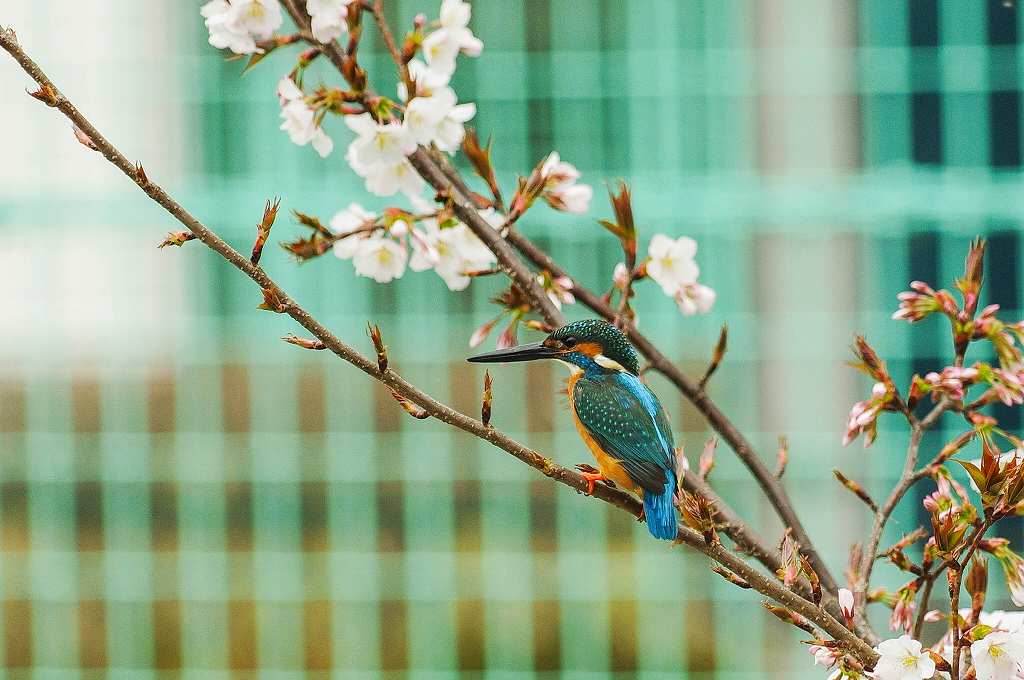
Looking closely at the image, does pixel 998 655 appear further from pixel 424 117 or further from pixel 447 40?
pixel 447 40

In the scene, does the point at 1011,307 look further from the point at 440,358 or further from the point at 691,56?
the point at 440,358

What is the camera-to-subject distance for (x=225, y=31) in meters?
0.87

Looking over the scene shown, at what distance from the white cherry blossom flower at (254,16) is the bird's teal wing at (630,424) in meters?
0.35

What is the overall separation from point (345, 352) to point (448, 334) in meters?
2.11

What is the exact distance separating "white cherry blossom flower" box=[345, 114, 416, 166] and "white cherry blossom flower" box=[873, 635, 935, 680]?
459 mm

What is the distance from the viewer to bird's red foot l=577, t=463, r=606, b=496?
737mm

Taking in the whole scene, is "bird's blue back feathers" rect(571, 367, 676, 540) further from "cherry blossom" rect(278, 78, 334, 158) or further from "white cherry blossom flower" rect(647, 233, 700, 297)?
"cherry blossom" rect(278, 78, 334, 158)

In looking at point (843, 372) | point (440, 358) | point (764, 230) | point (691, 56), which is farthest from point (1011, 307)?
point (440, 358)

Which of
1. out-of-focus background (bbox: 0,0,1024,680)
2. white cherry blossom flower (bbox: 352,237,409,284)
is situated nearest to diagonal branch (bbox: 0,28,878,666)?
white cherry blossom flower (bbox: 352,237,409,284)

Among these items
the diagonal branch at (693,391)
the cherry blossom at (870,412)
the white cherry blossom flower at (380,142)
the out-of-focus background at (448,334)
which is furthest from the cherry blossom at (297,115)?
the out-of-focus background at (448,334)

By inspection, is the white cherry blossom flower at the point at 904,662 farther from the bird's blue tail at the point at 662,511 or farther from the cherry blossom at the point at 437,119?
the cherry blossom at the point at 437,119

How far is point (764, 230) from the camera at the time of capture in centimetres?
269

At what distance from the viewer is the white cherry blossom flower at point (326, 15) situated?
83cm

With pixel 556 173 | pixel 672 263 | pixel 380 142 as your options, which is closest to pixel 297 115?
pixel 380 142
